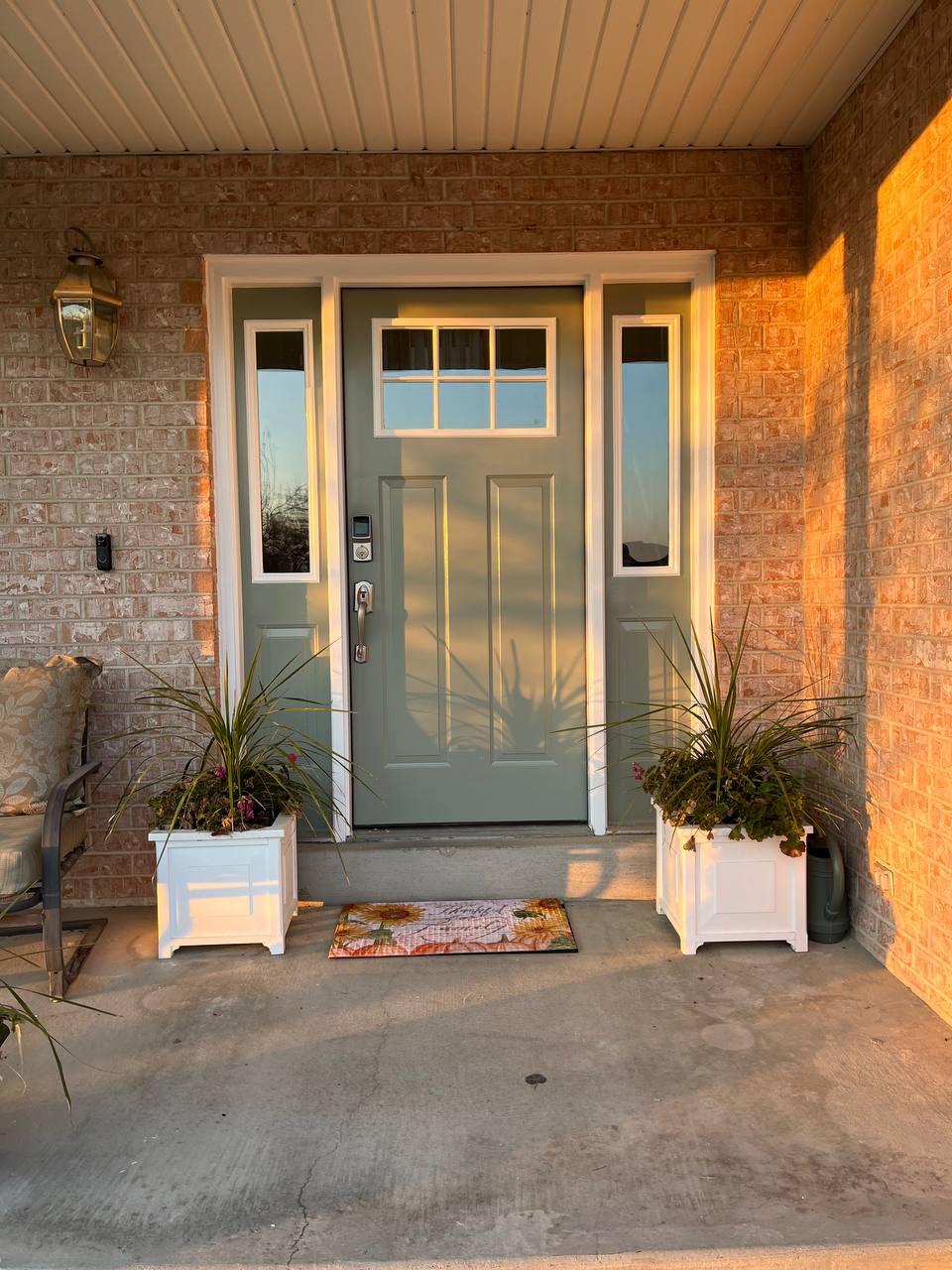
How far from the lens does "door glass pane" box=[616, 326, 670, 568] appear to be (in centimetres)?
335

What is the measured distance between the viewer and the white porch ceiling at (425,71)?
95.0 inches

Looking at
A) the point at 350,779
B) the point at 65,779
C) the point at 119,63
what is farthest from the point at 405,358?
the point at 65,779

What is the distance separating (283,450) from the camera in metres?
3.34

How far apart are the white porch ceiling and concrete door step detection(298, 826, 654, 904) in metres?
2.52

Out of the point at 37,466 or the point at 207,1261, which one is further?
the point at 37,466

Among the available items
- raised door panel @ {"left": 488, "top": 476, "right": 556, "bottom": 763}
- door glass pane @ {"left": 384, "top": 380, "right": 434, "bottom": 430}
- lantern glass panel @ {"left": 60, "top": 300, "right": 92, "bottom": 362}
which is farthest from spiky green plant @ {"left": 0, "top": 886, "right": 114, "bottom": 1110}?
door glass pane @ {"left": 384, "top": 380, "right": 434, "bottom": 430}

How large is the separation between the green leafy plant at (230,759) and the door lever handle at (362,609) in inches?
8.8

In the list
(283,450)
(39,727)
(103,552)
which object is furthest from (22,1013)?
Result: (283,450)

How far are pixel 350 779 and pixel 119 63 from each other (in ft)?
8.04

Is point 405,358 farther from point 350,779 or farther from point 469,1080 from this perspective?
point 469,1080

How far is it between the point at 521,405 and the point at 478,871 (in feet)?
5.78

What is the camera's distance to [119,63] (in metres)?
2.61

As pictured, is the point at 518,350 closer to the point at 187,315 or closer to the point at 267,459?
the point at 267,459

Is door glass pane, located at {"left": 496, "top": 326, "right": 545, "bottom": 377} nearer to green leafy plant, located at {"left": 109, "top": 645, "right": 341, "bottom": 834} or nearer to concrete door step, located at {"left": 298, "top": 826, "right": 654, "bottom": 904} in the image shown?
green leafy plant, located at {"left": 109, "top": 645, "right": 341, "bottom": 834}
